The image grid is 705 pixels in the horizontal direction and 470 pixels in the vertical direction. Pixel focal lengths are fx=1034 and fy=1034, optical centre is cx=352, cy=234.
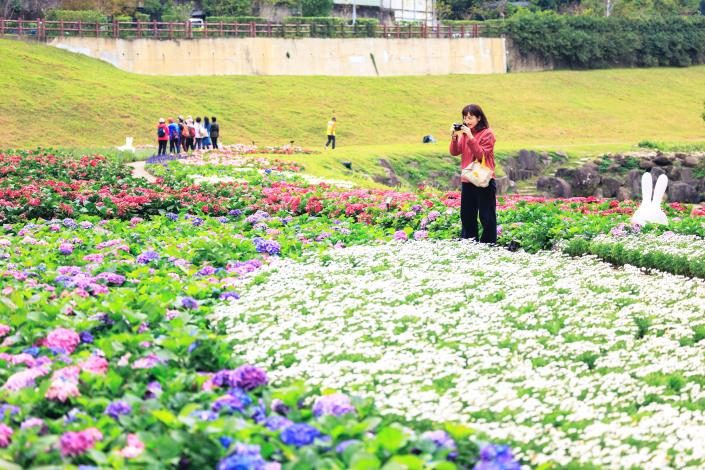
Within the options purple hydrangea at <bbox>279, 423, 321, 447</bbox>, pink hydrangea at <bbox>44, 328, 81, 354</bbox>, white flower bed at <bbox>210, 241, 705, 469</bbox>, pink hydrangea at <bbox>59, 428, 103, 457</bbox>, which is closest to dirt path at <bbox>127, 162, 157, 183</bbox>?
white flower bed at <bbox>210, 241, 705, 469</bbox>

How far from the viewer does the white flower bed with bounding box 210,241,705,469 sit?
7039mm

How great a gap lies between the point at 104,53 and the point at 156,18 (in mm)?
9538

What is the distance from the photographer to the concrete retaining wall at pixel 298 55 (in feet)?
194

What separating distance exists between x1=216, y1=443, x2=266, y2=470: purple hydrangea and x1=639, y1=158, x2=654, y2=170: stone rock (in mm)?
36394

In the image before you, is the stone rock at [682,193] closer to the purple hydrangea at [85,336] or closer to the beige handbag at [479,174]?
the beige handbag at [479,174]

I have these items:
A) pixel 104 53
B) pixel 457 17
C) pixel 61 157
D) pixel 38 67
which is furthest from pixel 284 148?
pixel 457 17

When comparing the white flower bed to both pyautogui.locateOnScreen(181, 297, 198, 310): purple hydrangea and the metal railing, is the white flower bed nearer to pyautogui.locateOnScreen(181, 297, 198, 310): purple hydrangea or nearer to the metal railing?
pyautogui.locateOnScreen(181, 297, 198, 310): purple hydrangea

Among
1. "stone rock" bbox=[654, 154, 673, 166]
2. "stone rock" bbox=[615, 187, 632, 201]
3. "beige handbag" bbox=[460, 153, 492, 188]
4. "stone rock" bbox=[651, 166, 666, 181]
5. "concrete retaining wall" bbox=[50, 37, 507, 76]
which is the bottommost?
"stone rock" bbox=[615, 187, 632, 201]

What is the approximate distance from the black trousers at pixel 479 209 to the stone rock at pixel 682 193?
1994cm

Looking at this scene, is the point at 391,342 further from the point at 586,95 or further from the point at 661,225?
the point at 586,95

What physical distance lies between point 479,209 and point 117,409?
916 centimetres

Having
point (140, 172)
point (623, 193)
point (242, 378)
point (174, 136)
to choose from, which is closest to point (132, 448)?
point (242, 378)

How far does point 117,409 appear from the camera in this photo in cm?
668

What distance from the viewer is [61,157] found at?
27047mm
